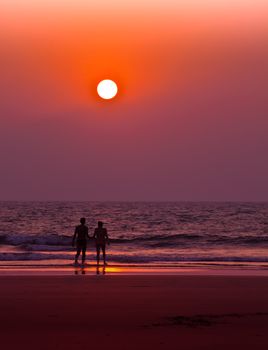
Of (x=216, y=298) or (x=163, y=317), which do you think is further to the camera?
(x=216, y=298)


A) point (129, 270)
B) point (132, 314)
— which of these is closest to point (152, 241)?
point (129, 270)

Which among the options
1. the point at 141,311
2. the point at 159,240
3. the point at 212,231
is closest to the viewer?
the point at 141,311

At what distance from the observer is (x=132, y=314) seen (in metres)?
12.6

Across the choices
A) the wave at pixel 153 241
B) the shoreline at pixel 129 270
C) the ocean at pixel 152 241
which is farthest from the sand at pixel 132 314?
the wave at pixel 153 241

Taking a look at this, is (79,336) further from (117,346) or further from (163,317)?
(163,317)

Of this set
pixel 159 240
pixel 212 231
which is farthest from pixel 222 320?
pixel 212 231

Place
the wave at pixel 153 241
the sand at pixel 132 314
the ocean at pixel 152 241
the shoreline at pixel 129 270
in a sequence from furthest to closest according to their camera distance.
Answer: the wave at pixel 153 241 < the ocean at pixel 152 241 < the shoreline at pixel 129 270 < the sand at pixel 132 314

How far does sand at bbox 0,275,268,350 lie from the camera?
33.6ft

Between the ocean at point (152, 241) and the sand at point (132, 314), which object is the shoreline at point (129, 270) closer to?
the ocean at point (152, 241)

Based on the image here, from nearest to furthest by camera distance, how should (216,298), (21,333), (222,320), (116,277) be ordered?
1. (21,333)
2. (222,320)
3. (216,298)
4. (116,277)

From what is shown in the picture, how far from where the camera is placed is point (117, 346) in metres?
9.96

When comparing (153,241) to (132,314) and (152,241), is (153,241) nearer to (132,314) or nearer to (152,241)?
(152,241)

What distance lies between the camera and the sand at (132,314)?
33.6 feet

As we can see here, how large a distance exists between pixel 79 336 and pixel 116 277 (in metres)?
8.87
